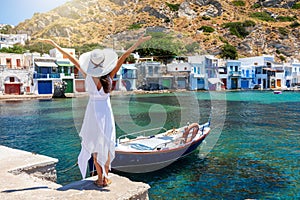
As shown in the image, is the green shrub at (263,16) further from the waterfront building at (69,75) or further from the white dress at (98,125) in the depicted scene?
the white dress at (98,125)

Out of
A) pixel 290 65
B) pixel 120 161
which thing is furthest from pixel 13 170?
pixel 290 65

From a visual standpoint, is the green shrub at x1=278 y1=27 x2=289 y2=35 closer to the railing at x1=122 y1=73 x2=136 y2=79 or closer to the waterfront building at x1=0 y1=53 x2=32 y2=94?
the railing at x1=122 y1=73 x2=136 y2=79

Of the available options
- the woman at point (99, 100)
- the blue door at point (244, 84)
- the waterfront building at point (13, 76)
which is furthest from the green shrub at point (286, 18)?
the woman at point (99, 100)

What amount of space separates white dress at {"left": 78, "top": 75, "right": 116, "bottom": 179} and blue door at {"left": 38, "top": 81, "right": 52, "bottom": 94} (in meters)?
48.0

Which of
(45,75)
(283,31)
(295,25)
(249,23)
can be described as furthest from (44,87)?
(295,25)

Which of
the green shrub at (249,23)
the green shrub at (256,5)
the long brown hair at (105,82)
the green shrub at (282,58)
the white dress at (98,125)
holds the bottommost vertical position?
the white dress at (98,125)

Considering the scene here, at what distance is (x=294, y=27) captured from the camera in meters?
90.9

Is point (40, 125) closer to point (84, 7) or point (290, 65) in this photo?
point (290, 65)

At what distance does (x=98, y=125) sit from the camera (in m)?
3.79

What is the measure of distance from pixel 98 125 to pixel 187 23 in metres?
102

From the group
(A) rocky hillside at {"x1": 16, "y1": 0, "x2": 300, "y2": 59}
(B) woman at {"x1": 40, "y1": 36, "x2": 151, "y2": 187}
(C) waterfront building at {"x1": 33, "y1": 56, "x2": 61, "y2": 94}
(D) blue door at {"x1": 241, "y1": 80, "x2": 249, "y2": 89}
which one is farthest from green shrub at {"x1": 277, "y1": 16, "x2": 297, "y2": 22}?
(B) woman at {"x1": 40, "y1": 36, "x2": 151, "y2": 187}

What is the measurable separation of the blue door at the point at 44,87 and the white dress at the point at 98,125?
48.0m

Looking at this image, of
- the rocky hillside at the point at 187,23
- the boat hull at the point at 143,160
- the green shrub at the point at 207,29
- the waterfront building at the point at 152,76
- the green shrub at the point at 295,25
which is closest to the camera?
the boat hull at the point at 143,160

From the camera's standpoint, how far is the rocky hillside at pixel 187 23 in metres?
87.5
